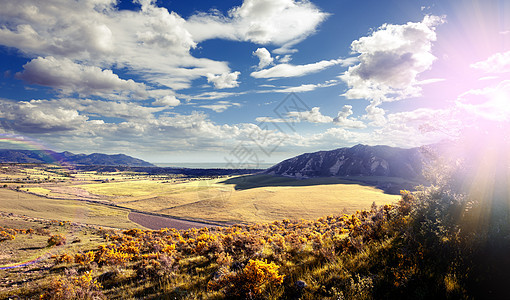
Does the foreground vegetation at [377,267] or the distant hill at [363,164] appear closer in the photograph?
the foreground vegetation at [377,267]

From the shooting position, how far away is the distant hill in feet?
458

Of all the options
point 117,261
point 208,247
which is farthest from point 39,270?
point 208,247

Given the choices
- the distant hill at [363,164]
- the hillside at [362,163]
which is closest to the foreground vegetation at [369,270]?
the distant hill at [363,164]

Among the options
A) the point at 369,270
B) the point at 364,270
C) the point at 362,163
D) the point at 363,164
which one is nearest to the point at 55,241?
the point at 364,270

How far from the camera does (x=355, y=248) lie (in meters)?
8.50

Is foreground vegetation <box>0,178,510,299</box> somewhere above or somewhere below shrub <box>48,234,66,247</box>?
above

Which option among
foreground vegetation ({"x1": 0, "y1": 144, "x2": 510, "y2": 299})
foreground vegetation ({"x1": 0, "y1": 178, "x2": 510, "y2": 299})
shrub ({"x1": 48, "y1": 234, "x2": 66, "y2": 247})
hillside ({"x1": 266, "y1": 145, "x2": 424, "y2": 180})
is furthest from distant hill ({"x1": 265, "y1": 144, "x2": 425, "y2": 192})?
shrub ({"x1": 48, "y1": 234, "x2": 66, "y2": 247})

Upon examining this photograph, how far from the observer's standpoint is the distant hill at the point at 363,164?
140m

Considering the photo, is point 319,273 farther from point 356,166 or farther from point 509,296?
point 356,166

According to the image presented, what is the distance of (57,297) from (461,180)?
48.9 feet

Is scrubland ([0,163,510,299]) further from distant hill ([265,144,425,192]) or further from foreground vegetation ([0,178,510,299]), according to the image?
distant hill ([265,144,425,192])

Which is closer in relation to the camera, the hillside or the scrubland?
the scrubland

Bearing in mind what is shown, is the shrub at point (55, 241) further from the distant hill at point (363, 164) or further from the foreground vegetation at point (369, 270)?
the distant hill at point (363, 164)

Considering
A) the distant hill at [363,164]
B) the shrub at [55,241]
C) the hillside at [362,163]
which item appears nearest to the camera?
the shrub at [55,241]
